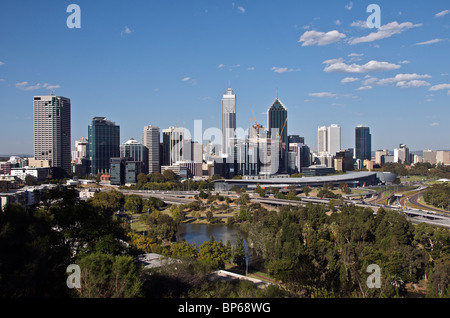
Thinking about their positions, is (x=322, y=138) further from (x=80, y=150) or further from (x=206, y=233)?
(x=206, y=233)

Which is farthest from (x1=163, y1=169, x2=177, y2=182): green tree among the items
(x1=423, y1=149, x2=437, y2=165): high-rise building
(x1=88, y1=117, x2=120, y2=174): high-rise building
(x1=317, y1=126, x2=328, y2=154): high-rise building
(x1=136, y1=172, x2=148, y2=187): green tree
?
(x1=423, y1=149, x2=437, y2=165): high-rise building

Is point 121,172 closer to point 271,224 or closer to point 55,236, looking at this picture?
point 271,224

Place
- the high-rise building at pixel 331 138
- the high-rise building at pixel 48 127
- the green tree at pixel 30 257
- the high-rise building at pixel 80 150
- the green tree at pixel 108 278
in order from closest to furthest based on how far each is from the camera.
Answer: the green tree at pixel 108 278 → the green tree at pixel 30 257 → the high-rise building at pixel 48 127 → the high-rise building at pixel 80 150 → the high-rise building at pixel 331 138

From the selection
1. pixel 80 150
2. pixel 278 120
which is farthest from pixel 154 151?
pixel 278 120

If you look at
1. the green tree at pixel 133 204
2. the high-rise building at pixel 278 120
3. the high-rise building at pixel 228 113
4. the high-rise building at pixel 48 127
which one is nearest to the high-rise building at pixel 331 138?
the high-rise building at pixel 278 120

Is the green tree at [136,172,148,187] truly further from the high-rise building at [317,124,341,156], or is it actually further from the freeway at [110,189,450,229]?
the high-rise building at [317,124,341,156]
